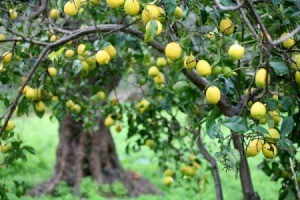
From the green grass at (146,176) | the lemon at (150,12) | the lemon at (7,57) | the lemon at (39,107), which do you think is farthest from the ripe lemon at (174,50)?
the green grass at (146,176)

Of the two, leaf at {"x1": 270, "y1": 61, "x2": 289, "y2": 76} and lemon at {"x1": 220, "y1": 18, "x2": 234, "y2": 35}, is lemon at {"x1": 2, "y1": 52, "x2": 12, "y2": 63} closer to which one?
lemon at {"x1": 220, "y1": 18, "x2": 234, "y2": 35}

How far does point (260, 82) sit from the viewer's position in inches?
63.1

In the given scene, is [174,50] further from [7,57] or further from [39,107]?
[39,107]

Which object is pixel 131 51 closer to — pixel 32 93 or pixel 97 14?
pixel 97 14

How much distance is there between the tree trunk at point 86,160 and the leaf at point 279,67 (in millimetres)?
4015

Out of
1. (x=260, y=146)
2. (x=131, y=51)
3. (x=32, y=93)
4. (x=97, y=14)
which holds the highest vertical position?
(x=97, y=14)

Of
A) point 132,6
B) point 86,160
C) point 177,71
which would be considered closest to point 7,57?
point 177,71

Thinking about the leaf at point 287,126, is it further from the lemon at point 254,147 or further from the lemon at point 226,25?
the lemon at point 226,25

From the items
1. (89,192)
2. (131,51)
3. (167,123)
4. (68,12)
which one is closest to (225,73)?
(68,12)

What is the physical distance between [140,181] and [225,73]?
442 centimetres

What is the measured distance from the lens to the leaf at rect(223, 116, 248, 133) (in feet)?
5.03

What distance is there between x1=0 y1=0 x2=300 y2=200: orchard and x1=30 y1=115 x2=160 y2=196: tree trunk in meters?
0.09

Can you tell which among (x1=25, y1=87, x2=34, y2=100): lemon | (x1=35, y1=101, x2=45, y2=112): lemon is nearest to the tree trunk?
(x1=35, y1=101, x2=45, y2=112): lemon

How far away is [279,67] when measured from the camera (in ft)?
5.35
